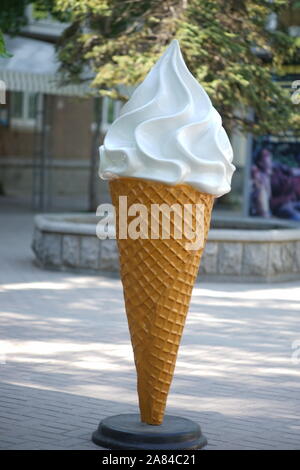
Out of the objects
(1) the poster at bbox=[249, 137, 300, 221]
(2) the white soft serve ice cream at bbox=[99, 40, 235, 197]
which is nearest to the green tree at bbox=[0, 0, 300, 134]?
(1) the poster at bbox=[249, 137, 300, 221]

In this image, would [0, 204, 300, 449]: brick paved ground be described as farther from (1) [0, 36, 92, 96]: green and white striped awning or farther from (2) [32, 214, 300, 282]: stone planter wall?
(1) [0, 36, 92, 96]: green and white striped awning

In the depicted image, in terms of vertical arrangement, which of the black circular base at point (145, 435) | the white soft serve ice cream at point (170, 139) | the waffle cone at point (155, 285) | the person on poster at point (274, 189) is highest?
the white soft serve ice cream at point (170, 139)

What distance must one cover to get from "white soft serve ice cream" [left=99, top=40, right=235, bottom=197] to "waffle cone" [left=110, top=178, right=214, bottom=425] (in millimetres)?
80

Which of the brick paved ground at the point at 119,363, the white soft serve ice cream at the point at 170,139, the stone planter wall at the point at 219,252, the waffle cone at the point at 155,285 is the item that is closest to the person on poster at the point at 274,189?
the stone planter wall at the point at 219,252

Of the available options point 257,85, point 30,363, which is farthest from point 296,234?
point 30,363

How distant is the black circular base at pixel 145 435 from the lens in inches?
205

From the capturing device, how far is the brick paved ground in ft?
19.1

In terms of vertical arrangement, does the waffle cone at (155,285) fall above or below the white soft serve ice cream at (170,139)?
below

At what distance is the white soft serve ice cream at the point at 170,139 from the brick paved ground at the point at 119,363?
1.50 metres

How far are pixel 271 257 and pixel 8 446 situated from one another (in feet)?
25.4

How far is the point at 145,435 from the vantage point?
17.1 feet

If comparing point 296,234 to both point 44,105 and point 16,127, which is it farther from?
point 16,127

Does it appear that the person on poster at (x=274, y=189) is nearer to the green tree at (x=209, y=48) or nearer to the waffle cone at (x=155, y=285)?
the green tree at (x=209, y=48)
